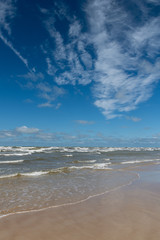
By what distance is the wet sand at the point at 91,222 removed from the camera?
4133 millimetres

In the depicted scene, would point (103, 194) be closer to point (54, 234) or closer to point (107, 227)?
point (107, 227)

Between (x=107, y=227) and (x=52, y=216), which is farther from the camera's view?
(x=52, y=216)

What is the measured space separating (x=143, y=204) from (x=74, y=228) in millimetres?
2972

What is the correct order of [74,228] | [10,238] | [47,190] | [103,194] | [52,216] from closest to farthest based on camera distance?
1. [10,238]
2. [74,228]
3. [52,216]
4. [103,194]
5. [47,190]

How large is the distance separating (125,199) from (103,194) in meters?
1.10

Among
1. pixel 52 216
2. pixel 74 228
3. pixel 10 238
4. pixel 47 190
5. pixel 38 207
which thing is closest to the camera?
pixel 10 238

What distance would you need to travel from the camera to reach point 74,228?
14.9ft

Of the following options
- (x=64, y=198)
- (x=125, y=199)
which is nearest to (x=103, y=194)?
(x=125, y=199)

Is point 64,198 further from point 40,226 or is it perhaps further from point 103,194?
point 40,226

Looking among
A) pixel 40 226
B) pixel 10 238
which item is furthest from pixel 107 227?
pixel 10 238

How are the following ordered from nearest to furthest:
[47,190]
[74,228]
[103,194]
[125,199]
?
[74,228] → [125,199] → [103,194] → [47,190]

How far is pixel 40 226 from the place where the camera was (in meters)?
4.68

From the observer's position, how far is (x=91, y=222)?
489 centimetres

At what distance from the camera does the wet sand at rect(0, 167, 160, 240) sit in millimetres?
4133
